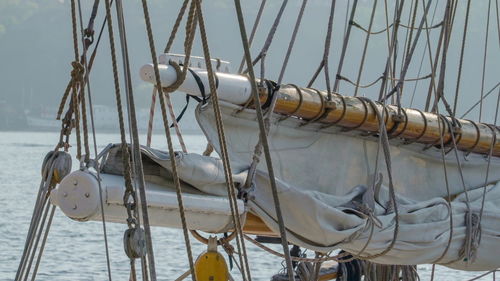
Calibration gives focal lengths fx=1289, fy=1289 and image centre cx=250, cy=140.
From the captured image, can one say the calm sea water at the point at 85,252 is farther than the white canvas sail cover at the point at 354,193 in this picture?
Yes

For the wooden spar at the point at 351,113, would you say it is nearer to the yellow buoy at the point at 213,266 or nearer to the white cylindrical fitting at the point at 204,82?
the white cylindrical fitting at the point at 204,82

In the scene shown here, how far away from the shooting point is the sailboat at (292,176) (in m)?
3.31

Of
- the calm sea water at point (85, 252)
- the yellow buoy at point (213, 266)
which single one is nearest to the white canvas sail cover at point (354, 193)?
the yellow buoy at point (213, 266)

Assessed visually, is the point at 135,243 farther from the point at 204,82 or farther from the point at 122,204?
the point at 204,82

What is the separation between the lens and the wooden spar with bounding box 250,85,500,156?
443cm

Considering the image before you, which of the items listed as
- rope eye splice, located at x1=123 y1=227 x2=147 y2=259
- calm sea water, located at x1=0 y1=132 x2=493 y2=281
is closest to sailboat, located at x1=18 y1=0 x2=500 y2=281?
rope eye splice, located at x1=123 y1=227 x2=147 y2=259

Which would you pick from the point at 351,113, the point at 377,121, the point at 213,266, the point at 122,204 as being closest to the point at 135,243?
the point at 122,204

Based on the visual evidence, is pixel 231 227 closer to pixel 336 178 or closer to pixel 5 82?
pixel 336 178

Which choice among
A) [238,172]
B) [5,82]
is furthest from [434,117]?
[5,82]

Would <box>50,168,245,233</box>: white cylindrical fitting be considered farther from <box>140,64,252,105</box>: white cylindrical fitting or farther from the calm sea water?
the calm sea water

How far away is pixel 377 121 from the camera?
4797 millimetres

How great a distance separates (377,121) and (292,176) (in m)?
0.49

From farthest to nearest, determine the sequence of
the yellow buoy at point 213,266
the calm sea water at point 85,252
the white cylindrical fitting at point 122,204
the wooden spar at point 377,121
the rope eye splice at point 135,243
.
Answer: the calm sea water at point 85,252 < the yellow buoy at point 213,266 < the wooden spar at point 377,121 < the white cylindrical fitting at point 122,204 < the rope eye splice at point 135,243

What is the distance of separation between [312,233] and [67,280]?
507 inches
